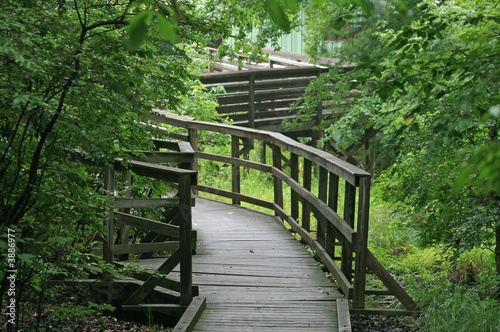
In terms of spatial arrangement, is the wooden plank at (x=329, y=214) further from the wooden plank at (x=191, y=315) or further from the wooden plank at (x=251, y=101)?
the wooden plank at (x=251, y=101)

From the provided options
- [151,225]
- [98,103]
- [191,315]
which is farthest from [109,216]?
[98,103]

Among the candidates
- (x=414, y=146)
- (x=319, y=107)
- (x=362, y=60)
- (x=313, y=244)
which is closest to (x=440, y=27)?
(x=362, y=60)

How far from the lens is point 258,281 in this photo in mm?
5176

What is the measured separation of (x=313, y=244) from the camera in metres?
5.75

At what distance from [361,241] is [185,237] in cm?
139

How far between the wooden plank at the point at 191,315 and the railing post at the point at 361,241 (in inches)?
48.1

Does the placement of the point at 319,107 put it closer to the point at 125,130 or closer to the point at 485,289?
the point at 485,289

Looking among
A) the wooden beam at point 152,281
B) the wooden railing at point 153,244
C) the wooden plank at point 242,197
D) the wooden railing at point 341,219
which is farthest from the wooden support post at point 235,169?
the wooden beam at point 152,281

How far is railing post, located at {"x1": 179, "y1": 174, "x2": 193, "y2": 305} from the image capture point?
179 inches

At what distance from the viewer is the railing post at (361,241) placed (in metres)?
4.40

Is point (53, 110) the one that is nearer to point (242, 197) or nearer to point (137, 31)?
point (137, 31)

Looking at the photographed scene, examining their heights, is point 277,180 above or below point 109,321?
above

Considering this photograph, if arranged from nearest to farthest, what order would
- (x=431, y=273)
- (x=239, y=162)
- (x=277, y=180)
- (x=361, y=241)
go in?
(x=361, y=241) → (x=431, y=273) → (x=277, y=180) → (x=239, y=162)

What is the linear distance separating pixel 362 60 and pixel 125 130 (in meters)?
1.71
